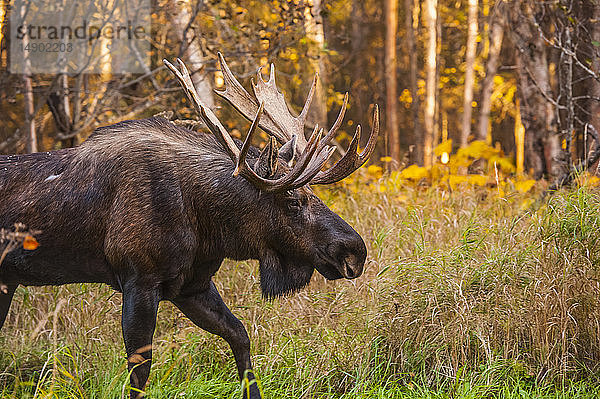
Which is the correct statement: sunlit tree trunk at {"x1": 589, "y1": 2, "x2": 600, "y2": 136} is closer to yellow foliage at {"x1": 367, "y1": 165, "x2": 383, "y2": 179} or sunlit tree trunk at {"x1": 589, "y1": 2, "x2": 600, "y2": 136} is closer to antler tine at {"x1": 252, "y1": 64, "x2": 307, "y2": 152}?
yellow foliage at {"x1": 367, "y1": 165, "x2": 383, "y2": 179}

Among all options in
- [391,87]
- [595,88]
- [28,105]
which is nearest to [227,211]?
[28,105]

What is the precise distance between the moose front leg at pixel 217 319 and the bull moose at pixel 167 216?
18 mm

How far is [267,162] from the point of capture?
12.6 feet

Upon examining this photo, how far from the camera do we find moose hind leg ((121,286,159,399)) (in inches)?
148

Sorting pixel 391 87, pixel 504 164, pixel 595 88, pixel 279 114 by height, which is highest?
pixel 279 114

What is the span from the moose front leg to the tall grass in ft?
0.77

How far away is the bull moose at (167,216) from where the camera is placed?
3756 millimetres

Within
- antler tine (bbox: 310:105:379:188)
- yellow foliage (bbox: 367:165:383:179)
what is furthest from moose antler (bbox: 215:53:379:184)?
yellow foliage (bbox: 367:165:383:179)

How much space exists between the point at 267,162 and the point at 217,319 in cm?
98

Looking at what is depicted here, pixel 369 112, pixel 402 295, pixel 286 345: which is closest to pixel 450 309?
pixel 402 295

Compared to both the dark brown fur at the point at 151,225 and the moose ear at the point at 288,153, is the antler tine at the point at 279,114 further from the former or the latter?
the dark brown fur at the point at 151,225

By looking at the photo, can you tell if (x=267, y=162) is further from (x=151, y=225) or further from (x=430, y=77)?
(x=430, y=77)

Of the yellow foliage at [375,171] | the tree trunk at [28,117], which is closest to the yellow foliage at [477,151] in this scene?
the yellow foliage at [375,171]

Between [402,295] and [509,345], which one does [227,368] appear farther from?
[509,345]
